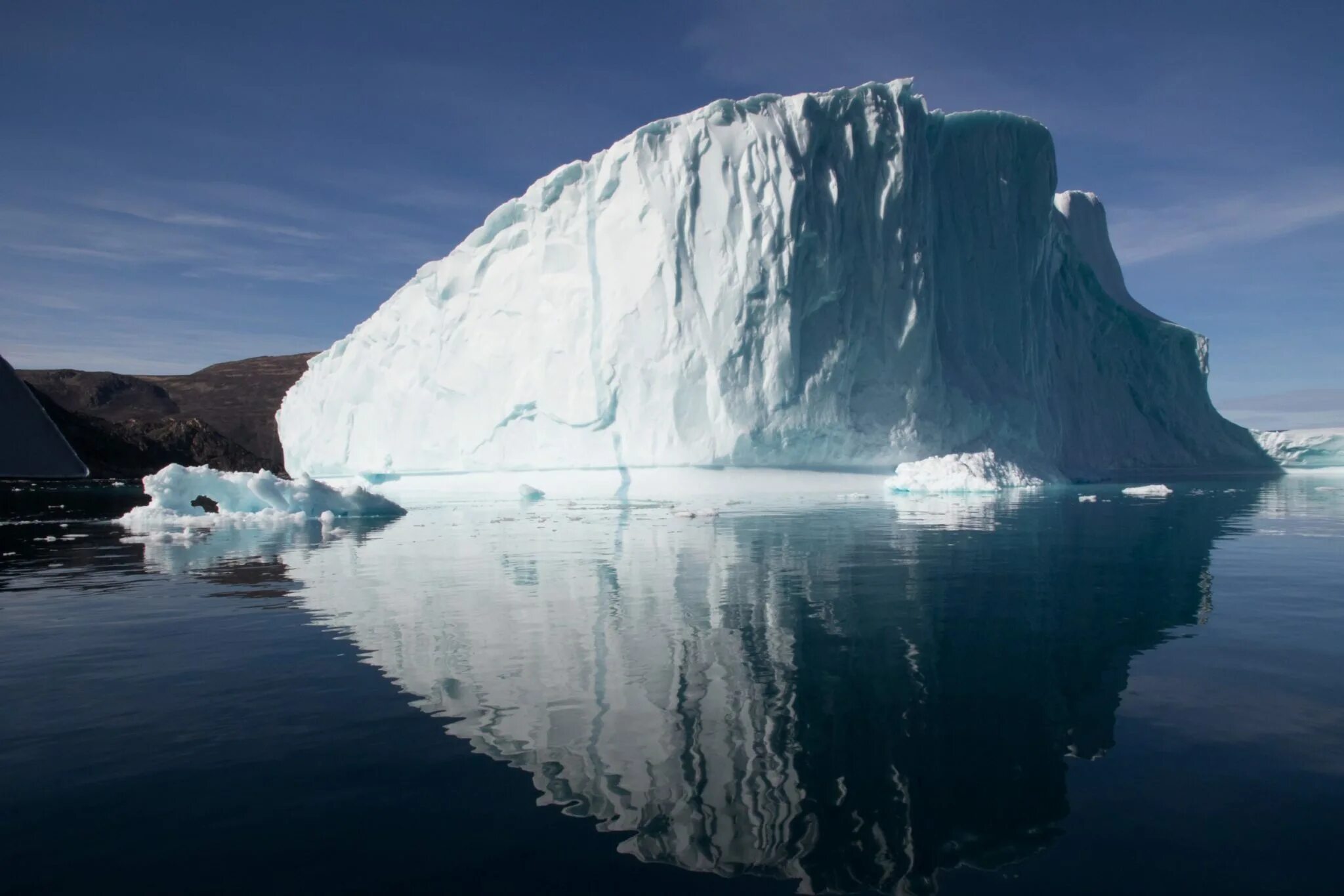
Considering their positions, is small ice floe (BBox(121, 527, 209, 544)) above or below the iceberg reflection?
above

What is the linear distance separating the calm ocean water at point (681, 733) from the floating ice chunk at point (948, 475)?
11751mm

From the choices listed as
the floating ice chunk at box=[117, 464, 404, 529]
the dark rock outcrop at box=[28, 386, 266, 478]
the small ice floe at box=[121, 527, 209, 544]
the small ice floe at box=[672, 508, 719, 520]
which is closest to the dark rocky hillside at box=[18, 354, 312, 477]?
the dark rock outcrop at box=[28, 386, 266, 478]

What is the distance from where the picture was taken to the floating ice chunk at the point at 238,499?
1500cm

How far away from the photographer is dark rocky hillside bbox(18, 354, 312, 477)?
52.4 m

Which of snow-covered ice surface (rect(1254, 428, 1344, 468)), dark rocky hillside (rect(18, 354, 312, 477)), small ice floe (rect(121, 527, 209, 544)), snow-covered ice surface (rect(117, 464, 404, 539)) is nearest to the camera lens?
small ice floe (rect(121, 527, 209, 544))

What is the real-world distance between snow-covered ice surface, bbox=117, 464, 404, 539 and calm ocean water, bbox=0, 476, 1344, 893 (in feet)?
25.4

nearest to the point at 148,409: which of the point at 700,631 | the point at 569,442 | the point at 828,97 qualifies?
the point at 569,442

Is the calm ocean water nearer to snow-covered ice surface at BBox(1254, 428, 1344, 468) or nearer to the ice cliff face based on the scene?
the ice cliff face

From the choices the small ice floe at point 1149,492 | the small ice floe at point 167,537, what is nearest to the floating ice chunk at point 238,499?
the small ice floe at point 167,537

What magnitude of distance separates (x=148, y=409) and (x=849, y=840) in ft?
243

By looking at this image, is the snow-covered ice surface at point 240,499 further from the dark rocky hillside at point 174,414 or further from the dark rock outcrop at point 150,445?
the dark rock outcrop at point 150,445

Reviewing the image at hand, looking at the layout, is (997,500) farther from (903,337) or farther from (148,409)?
(148,409)

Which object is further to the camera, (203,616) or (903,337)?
(903,337)

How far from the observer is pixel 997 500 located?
1803cm
